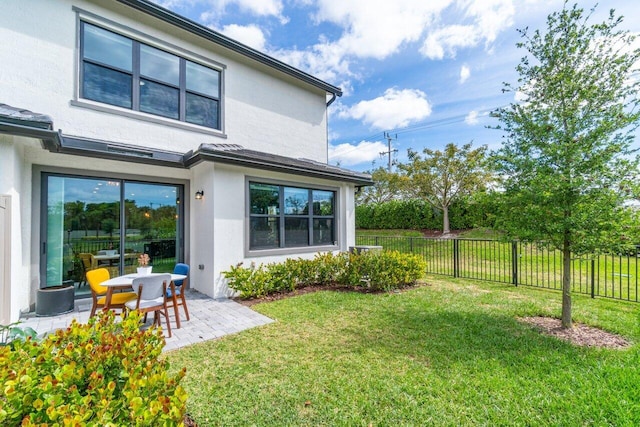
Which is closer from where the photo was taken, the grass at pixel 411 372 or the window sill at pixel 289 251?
the grass at pixel 411 372

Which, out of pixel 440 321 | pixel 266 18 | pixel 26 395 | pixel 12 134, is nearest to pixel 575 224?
pixel 440 321

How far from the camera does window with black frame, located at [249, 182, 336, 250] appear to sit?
7387 millimetres

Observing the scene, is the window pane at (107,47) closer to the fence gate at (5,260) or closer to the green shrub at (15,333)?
the fence gate at (5,260)

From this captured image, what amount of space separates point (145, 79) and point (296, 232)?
5321mm

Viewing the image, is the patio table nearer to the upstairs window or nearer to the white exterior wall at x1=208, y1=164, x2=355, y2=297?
the white exterior wall at x1=208, y1=164, x2=355, y2=297

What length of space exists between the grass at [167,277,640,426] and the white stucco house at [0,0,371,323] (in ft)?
10.2

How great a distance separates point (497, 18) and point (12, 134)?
33.3ft

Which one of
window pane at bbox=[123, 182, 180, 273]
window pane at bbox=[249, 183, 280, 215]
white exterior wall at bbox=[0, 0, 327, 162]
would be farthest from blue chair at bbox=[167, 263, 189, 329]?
white exterior wall at bbox=[0, 0, 327, 162]

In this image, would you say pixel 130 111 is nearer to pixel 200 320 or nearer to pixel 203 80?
pixel 203 80

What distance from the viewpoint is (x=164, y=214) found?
7359mm

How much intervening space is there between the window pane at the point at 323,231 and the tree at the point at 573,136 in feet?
17.0

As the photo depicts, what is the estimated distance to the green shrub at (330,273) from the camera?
6492 millimetres

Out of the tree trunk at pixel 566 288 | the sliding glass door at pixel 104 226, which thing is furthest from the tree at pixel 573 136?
the sliding glass door at pixel 104 226

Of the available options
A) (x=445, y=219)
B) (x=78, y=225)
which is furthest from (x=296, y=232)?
(x=445, y=219)
